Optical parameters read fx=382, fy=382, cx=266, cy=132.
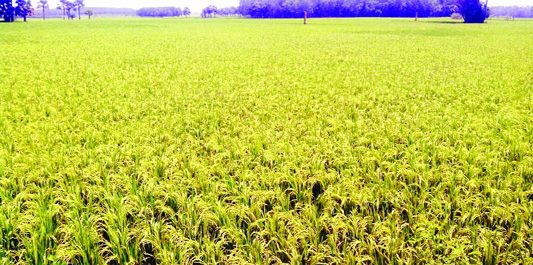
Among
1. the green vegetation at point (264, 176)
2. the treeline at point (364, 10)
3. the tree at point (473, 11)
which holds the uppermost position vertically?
the treeline at point (364, 10)

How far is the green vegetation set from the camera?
4.15m

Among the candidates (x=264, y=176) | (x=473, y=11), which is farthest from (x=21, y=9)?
(x=264, y=176)

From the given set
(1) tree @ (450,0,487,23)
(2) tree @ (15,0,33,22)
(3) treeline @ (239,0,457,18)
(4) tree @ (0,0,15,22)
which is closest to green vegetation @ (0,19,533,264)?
(1) tree @ (450,0,487,23)

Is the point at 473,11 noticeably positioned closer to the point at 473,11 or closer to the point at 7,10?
the point at 473,11

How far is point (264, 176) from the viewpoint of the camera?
19.2 ft

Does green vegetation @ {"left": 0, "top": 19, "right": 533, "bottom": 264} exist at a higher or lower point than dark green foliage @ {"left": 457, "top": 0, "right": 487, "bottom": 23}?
lower

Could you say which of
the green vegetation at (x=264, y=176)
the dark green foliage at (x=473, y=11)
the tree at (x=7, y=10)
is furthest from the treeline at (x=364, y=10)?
the green vegetation at (x=264, y=176)

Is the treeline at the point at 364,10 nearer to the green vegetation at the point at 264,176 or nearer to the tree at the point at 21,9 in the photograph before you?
the tree at the point at 21,9

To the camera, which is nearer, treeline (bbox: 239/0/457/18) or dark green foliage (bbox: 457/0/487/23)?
dark green foliage (bbox: 457/0/487/23)

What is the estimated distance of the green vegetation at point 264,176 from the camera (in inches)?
163

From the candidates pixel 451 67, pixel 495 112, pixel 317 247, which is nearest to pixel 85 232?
pixel 317 247

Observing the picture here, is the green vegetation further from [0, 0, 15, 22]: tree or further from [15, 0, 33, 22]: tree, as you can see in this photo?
[15, 0, 33, 22]: tree

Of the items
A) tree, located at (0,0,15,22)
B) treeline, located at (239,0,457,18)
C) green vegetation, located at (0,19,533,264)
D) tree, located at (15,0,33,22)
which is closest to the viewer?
green vegetation, located at (0,19,533,264)

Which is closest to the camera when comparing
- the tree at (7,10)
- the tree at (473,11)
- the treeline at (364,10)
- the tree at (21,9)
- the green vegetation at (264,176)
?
the green vegetation at (264,176)
